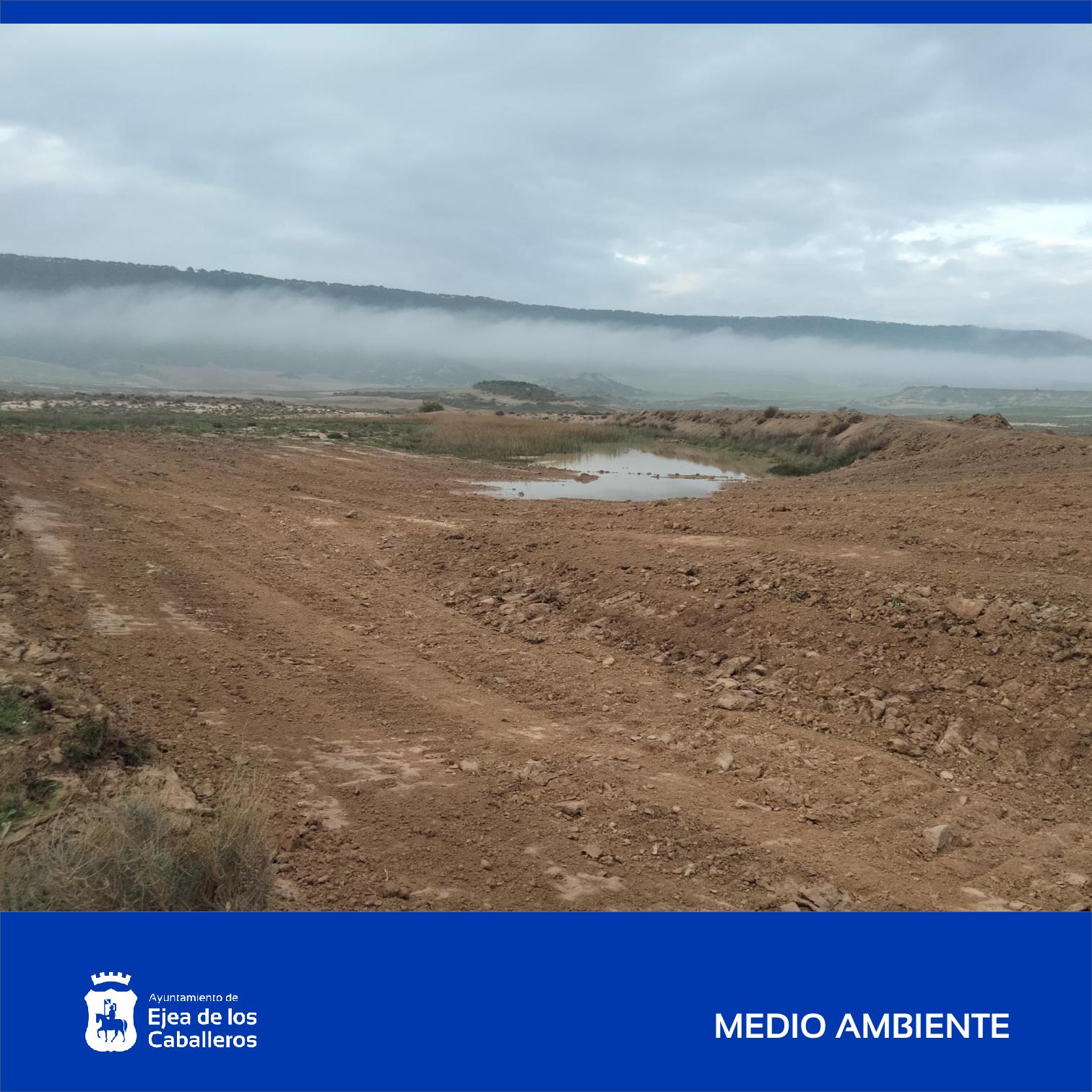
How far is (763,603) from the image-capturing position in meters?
8.55

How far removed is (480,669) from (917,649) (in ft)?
13.0

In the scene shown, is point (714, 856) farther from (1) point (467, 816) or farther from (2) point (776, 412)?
(2) point (776, 412)

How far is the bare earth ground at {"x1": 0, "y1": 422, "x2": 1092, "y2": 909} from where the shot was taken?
15.4 feet

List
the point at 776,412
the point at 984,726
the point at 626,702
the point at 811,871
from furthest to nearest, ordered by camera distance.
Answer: the point at 776,412 < the point at 626,702 < the point at 984,726 < the point at 811,871

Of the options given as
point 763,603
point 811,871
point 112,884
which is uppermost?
point 763,603

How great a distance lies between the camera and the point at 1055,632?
7.14 m

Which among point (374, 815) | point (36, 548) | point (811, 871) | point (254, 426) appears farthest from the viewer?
point (254, 426)

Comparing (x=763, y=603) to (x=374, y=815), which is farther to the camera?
(x=763, y=603)

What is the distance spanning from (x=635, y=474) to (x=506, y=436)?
1227cm

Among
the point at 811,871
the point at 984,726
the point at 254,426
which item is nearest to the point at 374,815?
the point at 811,871

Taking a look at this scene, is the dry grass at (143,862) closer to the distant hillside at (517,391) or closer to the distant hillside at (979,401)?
the distant hillside at (517,391)

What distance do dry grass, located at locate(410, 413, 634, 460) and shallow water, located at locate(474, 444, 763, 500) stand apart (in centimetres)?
162

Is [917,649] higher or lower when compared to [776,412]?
lower

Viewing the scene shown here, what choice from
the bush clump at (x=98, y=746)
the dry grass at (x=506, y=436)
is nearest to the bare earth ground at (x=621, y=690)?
the bush clump at (x=98, y=746)
